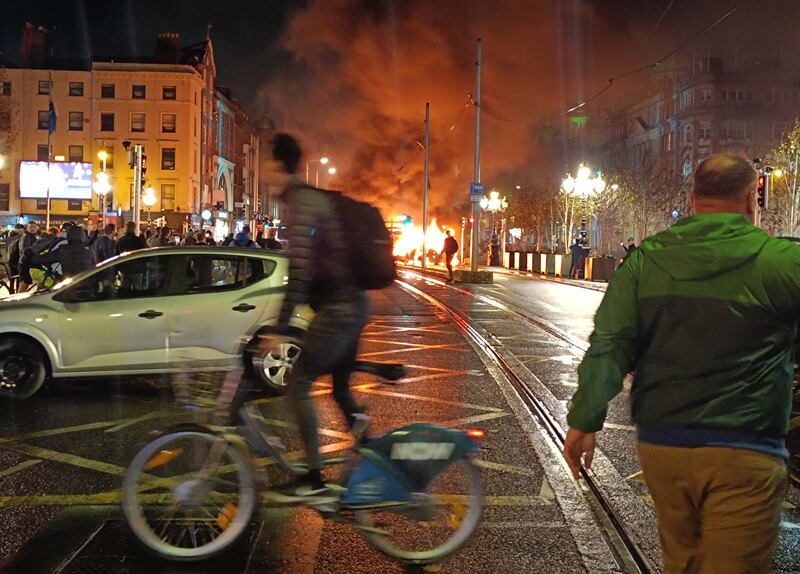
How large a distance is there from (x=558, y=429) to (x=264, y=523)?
3159 millimetres

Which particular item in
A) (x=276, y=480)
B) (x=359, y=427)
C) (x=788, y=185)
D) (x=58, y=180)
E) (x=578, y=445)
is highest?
(x=788, y=185)

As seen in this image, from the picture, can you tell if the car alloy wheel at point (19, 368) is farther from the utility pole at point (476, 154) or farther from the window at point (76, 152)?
the window at point (76, 152)

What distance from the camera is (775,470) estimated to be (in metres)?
2.53

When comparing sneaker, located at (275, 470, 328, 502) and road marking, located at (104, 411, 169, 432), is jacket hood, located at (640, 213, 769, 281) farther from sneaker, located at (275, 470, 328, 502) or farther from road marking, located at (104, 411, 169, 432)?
road marking, located at (104, 411, 169, 432)

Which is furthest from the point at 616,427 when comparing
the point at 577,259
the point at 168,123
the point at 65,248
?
the point at 168,123

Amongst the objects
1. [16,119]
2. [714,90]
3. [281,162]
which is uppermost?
[714,90]

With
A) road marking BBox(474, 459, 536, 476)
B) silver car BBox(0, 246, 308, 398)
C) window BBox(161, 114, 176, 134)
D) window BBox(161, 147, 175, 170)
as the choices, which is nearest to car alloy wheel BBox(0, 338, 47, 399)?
silver car BBox(0, 246, 308, 398)

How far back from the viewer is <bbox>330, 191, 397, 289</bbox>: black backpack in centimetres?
418

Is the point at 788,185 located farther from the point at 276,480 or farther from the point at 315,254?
the point at 315,254

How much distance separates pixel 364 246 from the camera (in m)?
4.20

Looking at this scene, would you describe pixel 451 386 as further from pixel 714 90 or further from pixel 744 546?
pixel 714 90

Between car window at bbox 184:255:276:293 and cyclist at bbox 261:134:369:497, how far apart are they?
4523mm

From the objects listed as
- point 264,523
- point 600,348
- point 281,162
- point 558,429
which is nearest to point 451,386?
point 558,429

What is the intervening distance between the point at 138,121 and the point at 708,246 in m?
64.2
